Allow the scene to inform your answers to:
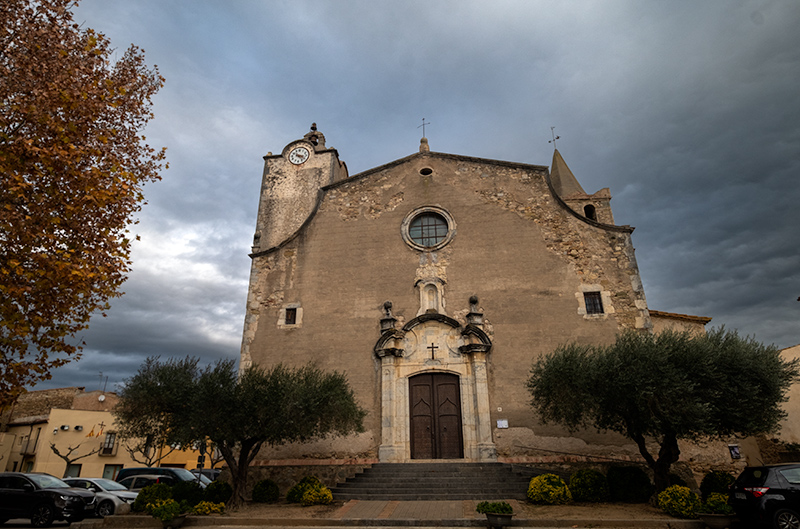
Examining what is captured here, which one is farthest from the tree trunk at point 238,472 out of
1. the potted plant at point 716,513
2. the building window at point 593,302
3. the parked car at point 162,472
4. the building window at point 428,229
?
the building window at point 593,302

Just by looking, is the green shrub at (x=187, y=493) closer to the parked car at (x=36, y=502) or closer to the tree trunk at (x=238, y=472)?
the tree trunk at (x=238, y=472)

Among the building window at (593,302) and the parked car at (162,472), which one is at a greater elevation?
the building window at (593,302)

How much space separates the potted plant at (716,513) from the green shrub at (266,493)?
948 centimetres

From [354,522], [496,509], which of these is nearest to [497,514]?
[496,509]

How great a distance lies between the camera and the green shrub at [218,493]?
11336 mm

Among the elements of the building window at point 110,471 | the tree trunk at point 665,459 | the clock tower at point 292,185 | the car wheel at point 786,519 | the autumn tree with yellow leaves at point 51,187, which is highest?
the clock tower at point 292,185

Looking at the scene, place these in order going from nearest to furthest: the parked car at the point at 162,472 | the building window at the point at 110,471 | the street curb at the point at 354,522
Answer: the street curb at the point at 354,522
the parked car at the point at 162,472
the building window at the point at 110,471

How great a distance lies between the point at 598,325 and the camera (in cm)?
1454

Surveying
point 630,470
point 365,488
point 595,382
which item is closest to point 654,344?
point 595,382

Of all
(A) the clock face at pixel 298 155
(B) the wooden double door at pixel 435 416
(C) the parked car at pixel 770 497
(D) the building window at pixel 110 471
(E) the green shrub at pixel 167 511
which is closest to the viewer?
(C) the parked car at pixel 770 497

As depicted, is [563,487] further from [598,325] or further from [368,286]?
[368,286]

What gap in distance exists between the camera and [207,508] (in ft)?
33.6

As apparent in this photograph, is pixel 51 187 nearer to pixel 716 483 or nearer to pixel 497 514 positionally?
pixel 497 514

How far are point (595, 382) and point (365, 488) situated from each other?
6.15m
